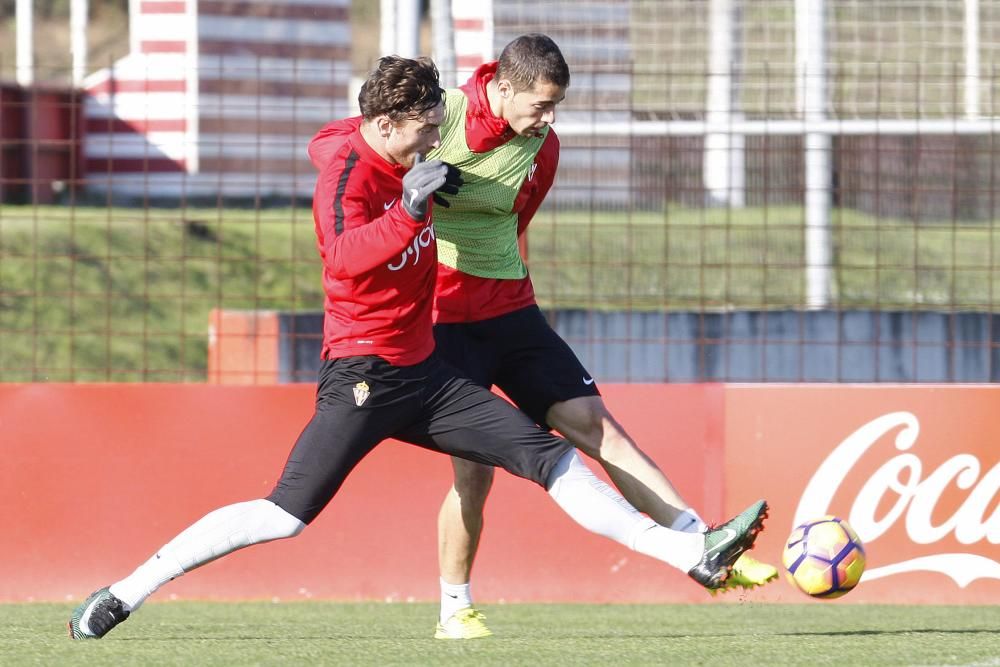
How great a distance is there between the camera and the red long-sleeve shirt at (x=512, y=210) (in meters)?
5.89

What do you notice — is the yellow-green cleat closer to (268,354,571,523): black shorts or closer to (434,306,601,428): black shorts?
(268,354,571,523): black shorts

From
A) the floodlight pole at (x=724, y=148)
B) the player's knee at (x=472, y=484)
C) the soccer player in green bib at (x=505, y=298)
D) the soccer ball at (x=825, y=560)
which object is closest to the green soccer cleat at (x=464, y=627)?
the soccer player in green bib at (x=505, y=298)

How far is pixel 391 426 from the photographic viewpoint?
545cm

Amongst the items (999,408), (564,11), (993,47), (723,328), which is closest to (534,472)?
(999,408)

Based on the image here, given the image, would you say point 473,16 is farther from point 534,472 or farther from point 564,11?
point 534,472

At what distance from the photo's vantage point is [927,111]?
10812 mm

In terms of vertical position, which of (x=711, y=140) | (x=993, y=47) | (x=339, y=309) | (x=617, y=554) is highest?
(x=993, y=47)

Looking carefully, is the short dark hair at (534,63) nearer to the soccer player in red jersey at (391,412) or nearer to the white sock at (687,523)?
the soccer player in red jersey at (391,412)

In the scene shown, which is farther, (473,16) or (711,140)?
(473,16)

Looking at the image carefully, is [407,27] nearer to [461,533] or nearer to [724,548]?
[461,533]

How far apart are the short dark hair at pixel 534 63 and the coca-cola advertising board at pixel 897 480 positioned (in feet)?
8.81

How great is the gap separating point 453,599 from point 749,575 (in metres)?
1.22

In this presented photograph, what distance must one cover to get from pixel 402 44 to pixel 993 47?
6002mm

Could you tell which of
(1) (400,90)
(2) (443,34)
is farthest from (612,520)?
(2) (443,34)
